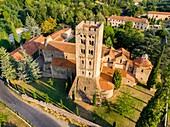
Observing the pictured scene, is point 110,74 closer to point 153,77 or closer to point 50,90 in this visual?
point 153,77

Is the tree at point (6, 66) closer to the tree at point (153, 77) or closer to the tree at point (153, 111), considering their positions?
the tree at point (153, 111)

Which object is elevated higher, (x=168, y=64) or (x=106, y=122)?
(x=168, y=64)

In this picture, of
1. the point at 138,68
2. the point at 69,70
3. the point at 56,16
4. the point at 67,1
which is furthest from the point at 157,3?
the point at 69,70

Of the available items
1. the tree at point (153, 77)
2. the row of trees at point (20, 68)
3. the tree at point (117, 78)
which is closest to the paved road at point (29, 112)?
the row of trees at point (20, 68)

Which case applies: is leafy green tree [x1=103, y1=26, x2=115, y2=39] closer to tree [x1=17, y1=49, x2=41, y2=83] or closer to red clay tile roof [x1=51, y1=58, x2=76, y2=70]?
red clay tile roof [x1=51, y1=58, x2=76, y2=70]

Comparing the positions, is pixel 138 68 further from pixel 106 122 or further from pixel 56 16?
pixel 56 16
